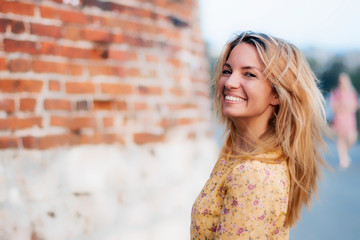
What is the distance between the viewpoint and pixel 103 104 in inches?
103

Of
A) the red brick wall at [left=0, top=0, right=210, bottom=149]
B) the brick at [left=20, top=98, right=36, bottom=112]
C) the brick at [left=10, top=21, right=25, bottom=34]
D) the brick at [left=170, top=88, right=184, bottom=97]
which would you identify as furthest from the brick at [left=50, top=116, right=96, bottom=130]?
the brick at [left=170, top=88, right=184, bottom=97]

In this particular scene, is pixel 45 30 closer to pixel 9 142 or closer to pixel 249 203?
pixel 9 142

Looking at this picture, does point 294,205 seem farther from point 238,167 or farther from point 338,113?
point 338,113

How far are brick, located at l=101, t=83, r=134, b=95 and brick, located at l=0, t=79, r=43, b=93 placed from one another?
15.6 inches

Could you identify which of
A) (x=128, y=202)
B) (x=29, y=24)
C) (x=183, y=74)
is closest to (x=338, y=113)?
(x=183, y=74)

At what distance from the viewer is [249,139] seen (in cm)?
163

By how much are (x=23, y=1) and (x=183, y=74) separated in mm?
1282

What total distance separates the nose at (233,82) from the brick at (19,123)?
Answer: 4.06ft

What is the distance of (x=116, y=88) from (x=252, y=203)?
152 centimetres

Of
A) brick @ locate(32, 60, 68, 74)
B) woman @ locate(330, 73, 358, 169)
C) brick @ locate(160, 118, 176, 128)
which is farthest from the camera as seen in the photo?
woman @ locate(330, 73, 358, 169)

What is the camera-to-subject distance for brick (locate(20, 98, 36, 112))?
2.29 metres

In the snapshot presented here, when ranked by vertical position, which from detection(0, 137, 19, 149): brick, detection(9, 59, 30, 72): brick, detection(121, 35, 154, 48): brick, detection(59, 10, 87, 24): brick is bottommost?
detection(0, 137, 19, 149): brick

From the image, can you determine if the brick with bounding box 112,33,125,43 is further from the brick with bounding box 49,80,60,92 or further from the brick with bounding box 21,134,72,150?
the brick with bounding box 21,134,72,150

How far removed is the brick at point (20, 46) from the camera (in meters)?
2.25
